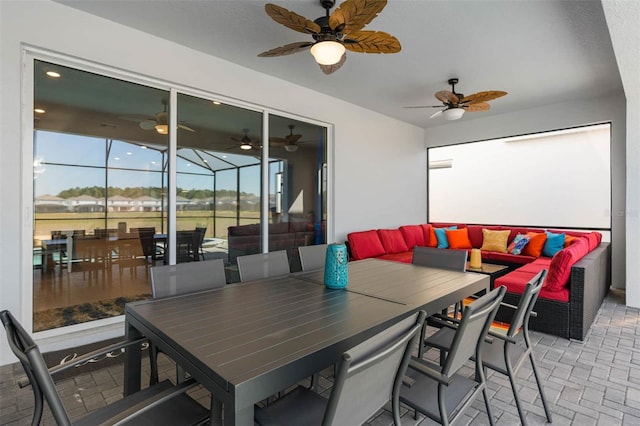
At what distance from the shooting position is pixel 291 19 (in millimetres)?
2201

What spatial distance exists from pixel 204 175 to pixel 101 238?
150 centimetres

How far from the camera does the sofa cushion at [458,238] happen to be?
5.91m

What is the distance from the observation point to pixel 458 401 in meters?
1.49

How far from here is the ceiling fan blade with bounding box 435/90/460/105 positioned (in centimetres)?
389

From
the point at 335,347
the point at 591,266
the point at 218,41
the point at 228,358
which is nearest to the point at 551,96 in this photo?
the point at 591,266

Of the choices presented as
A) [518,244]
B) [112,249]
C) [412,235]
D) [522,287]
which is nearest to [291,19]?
[522,287]

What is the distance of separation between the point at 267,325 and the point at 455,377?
1061 millimetres

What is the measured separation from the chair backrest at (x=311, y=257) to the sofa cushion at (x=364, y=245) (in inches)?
76.1

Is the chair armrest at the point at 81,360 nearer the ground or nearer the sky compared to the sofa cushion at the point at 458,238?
nearer the ground

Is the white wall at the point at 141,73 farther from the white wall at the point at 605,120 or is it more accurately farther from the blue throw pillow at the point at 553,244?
the blue throw pillow at the point at 553,244

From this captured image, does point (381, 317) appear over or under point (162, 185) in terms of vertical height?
under

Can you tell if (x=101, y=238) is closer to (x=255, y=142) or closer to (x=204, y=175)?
(x=204, y=175)

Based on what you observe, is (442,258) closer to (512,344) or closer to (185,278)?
(512,344)

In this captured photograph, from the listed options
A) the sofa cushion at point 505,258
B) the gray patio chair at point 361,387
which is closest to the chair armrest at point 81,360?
the gray patio chair at point 361,387
